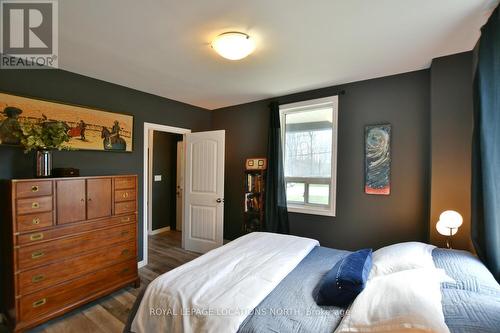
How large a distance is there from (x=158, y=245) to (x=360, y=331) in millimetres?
3875

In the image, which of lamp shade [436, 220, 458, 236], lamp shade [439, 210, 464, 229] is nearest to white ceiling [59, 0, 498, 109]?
lamp shade [439, 210, 464, 229]

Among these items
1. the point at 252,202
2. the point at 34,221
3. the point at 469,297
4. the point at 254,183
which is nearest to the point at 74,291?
the point at 34,221

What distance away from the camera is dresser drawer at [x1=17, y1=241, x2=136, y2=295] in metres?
1.95

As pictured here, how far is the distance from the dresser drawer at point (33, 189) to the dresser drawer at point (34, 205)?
36 millimetres

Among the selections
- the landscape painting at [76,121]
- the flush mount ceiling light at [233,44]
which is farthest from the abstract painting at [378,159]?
the landscape painting at [76,121]

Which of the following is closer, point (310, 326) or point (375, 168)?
point (310, 326)

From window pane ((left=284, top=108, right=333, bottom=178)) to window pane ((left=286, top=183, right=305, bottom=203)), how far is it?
155 millimetres

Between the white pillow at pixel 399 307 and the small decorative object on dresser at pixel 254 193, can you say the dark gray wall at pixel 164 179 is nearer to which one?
the small decorative object on dresser at pixel 254 193

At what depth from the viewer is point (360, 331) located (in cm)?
100

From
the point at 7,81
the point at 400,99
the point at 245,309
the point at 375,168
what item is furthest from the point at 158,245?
the point at 400,99

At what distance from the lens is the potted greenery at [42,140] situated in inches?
82.0

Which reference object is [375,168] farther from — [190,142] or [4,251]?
[4,251]

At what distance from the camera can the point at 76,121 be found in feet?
8.68

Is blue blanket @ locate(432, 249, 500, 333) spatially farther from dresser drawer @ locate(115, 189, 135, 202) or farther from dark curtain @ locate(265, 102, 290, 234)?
dresser drawer @ locate(115, 189, 135, 202)
